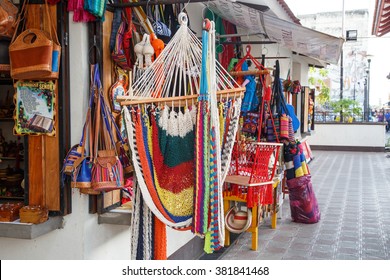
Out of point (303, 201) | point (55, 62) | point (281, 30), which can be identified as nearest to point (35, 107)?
point (55, 62)

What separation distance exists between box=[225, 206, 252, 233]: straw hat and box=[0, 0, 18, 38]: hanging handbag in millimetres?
3039

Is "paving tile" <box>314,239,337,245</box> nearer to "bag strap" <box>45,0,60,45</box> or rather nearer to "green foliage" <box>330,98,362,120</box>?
"bag strap" <box>45,0,60,45</box>

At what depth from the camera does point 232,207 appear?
17.0 feet

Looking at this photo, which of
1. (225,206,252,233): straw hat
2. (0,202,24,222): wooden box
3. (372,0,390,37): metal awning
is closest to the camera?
(0,202,24,222): wooden box

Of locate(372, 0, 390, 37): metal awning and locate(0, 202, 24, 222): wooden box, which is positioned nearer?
locate(0, 202, 24, 222): wooden box

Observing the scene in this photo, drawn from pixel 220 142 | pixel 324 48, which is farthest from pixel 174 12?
pixel 220 142

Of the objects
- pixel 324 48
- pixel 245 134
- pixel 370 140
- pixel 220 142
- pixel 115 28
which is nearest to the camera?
pixel 220 142

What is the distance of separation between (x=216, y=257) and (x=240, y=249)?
0.33 meters

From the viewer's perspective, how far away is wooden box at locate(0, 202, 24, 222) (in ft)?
9.87

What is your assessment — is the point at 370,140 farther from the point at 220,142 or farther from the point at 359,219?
the point at 220,142

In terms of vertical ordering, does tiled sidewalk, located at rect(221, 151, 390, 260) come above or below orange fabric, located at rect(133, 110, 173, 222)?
below

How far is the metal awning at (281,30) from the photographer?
4.29 metres

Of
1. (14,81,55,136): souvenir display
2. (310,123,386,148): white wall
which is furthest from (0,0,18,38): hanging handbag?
(310,123,386,148): white wall

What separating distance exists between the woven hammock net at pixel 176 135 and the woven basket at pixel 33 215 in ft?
2.41
